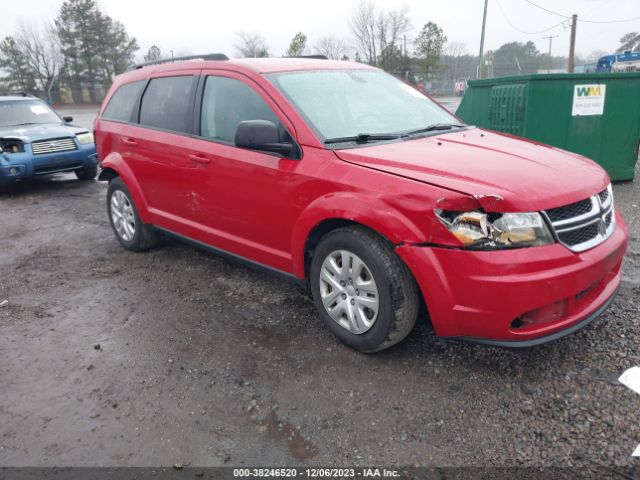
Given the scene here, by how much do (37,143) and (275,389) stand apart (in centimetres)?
752

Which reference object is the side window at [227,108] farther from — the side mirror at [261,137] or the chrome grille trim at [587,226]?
the chrome grille trim at [587,226]

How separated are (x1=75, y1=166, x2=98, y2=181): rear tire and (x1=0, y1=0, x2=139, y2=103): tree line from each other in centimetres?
4907

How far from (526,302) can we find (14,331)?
345cm

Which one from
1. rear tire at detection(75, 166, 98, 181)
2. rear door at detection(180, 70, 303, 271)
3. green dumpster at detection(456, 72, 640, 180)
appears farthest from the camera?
rear tire at detection(75, 166, 98, 181)

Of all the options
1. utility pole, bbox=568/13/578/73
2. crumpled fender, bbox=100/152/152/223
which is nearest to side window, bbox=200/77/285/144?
crumpled fender, bbox=100/152/152/223

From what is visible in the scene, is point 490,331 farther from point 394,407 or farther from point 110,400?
point 110,400

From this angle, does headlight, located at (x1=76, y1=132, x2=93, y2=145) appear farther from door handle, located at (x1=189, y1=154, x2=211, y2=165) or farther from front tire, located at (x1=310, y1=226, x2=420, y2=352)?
front tire, located at (x1=310, y1=226, x2=420, y2=352)

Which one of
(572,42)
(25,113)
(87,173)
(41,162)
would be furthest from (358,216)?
(572,42)

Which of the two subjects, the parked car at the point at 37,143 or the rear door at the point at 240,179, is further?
the parked car at the point at 37,143

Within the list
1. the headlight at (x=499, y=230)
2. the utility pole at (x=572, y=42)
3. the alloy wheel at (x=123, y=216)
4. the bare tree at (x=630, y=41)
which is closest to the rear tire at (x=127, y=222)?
the alloy wheel at (x=123, y=216)

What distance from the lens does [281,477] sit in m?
2.26

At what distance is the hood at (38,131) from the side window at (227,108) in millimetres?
5885

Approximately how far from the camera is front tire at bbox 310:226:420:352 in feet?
9.25

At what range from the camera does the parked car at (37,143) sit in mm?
8301
